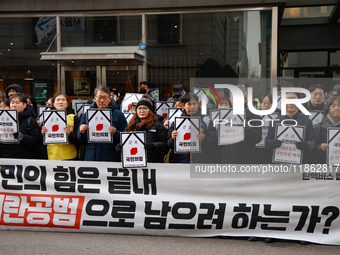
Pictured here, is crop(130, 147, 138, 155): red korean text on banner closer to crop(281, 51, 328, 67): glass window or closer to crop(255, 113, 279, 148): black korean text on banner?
crop(255, 113, 279, 148): black korean text on banner

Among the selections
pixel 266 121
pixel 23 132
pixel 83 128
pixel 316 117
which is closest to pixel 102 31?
pixel 23 132

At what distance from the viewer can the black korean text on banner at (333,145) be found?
4770mm

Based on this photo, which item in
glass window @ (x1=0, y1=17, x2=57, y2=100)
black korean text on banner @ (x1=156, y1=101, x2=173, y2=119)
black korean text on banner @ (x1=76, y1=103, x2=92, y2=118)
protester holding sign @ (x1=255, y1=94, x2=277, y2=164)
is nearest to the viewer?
protester holding sign @ (x1=255, y1=94, x2=277, y2=164)

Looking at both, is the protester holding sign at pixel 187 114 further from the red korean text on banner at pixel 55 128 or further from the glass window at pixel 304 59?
the glass window at pixel 304 59

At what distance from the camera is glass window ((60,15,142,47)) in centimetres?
1232

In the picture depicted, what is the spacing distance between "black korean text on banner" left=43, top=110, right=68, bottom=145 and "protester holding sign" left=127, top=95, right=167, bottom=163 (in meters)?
0.98

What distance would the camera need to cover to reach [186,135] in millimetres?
5215

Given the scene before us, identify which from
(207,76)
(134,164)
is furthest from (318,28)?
(134,164)

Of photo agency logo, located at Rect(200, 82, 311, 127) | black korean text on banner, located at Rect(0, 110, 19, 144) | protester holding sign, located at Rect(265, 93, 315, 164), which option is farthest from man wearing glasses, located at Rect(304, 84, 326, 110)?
black korean text on banner, located at Rect(0, 110, 19, 144)

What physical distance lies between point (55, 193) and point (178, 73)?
7.55 metres

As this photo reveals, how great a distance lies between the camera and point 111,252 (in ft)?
14.6

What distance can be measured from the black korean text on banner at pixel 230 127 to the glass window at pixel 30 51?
352 inches

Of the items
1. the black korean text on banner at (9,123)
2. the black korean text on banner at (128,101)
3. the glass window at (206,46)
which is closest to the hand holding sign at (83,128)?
the black korean text on banner at (9,123)

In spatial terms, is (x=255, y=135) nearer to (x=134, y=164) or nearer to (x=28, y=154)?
(x=134, y=164)
